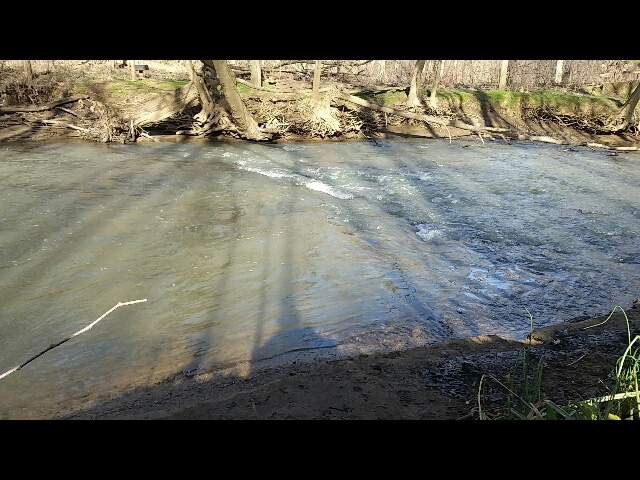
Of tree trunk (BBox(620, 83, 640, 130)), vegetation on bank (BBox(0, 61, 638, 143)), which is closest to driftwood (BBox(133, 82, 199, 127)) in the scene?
vegetation on bank (BBox(0, 61, 638, 143))

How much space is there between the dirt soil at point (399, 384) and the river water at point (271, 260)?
423mm

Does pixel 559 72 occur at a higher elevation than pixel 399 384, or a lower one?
higher

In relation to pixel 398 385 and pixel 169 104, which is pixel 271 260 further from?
pixel 169 104

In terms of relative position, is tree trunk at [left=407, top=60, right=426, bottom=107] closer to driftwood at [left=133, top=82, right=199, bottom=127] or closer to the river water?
the river water

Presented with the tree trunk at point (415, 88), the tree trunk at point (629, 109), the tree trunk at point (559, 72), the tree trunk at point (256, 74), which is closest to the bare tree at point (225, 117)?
the tree trunk at point (256, 74)

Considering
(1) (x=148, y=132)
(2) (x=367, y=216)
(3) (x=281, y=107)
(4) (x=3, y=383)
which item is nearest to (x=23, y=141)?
(1) (x=148, y=132)

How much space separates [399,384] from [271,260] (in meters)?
4.28

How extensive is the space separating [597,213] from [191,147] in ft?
39.6

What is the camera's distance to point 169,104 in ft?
59.6

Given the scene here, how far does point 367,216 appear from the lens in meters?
10.5

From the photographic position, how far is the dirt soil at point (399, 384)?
372cm

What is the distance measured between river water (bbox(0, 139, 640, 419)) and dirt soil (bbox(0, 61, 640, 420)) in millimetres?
423

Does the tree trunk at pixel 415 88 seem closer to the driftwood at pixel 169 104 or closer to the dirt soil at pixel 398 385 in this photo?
the driftwood at pixel 169 104

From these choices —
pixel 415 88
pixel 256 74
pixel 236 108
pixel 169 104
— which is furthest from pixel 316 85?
pixel 169 104
